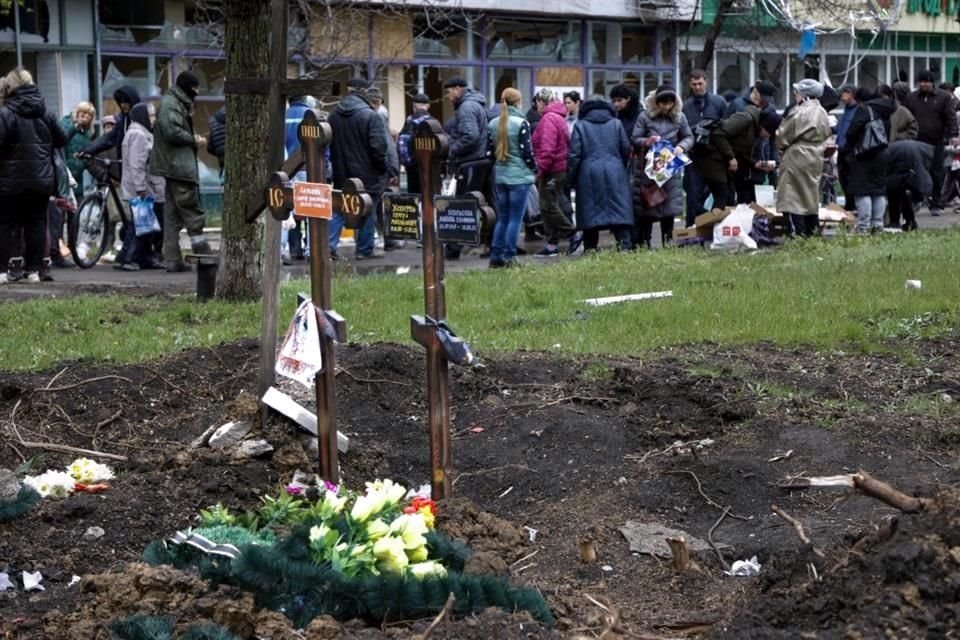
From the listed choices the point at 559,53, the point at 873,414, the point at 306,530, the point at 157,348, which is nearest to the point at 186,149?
the point at 157,348

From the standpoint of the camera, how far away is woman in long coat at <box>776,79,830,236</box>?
16875 mm

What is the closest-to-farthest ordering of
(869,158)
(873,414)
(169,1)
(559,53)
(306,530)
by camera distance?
(306,530) < (873,414) < (869,158) < (169,1) < (559,53)

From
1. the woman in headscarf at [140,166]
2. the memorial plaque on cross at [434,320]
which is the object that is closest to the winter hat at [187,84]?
the woman in headscarf at [140,166]

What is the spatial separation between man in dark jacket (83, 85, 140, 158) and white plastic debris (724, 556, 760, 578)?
12.4m

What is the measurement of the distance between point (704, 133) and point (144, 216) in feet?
20.4

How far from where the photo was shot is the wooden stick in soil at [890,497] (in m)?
4.27

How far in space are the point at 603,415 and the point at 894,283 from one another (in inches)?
205

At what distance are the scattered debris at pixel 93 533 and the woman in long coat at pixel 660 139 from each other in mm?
11104

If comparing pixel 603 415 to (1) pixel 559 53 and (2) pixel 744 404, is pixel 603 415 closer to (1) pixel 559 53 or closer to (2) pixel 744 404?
(2) pixel 744 404

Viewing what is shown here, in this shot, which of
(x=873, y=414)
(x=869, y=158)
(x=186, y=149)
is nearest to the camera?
(x=873, y=414)

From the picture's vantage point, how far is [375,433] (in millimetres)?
7895

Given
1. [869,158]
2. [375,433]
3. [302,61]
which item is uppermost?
[302,61]

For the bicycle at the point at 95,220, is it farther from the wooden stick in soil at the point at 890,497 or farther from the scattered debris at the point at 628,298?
the wooden stick in soil at the point at 890,497

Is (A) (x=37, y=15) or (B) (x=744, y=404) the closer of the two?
(B) (x=744, y=404)
